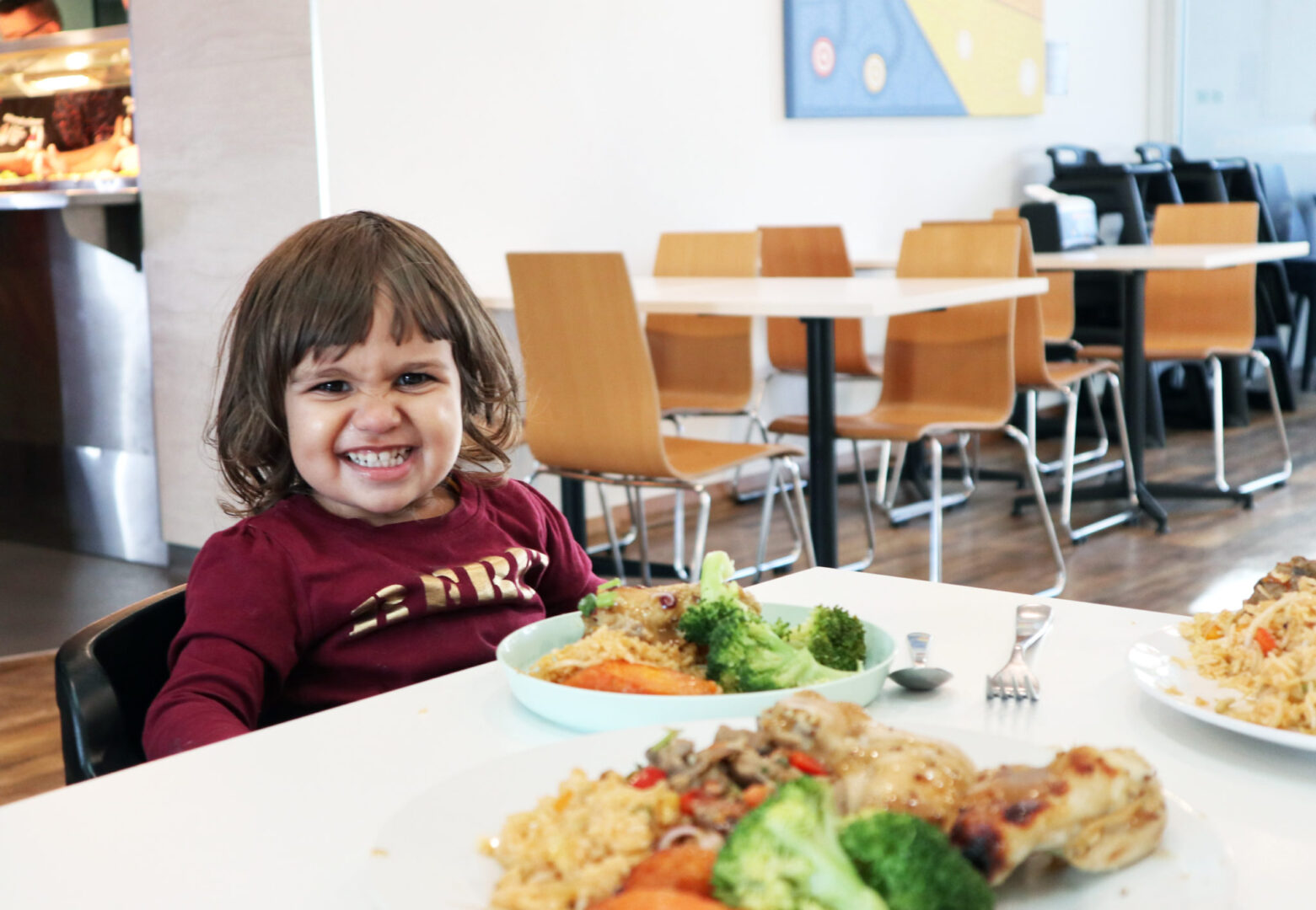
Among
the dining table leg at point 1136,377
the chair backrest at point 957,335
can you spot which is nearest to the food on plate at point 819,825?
the chair backrest at point 957,335

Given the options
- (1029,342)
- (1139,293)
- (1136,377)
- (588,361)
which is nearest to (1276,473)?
(1136,377)

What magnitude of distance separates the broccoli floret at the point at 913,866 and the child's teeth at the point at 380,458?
0.70m

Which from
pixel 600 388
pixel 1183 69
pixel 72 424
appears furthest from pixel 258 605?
pixel 1183 69

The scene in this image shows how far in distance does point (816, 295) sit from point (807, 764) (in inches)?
95.1

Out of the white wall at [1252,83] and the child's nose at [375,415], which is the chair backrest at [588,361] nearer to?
the child's nose at [375,415]

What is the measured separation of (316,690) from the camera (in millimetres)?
1103

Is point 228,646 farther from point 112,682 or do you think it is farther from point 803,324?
point 803,324

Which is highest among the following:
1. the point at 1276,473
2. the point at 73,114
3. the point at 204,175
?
the point at 73,114

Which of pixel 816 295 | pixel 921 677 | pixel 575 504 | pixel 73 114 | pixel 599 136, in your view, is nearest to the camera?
pixel 921 677

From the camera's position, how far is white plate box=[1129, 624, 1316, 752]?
678mm

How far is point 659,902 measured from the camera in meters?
0.46

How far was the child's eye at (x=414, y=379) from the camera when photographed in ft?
3.64

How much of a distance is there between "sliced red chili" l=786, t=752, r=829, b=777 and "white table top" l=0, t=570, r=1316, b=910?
0.17 m

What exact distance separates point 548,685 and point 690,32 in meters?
4.10
